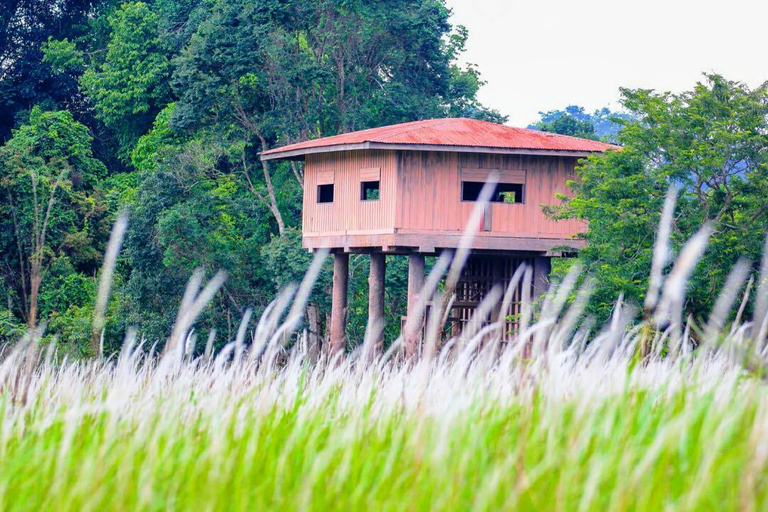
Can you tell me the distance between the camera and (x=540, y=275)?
19703 millimetres

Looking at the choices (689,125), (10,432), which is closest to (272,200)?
(689,125)

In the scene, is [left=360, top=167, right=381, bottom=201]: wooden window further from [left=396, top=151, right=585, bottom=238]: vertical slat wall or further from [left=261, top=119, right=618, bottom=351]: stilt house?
[left=396, top=151, right=585, bottom=238]: vertical slat wall

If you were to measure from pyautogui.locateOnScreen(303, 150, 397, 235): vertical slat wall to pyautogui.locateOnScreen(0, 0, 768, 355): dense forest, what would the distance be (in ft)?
8.93

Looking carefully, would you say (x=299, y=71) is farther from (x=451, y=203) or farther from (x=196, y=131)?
(x=451, y=203)

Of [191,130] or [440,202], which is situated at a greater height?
[191,130]

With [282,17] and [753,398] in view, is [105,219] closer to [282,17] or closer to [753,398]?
[282,17]

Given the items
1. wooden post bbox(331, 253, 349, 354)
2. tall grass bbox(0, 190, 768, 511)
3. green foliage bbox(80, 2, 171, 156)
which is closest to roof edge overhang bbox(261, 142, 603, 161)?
wooden post bbox(331, 253, 349, 354)

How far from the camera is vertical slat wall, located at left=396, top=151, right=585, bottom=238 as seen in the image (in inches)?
765

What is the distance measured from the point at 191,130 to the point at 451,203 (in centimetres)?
1075

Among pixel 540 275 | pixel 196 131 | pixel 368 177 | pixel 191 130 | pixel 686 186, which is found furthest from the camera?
pixel 196 131

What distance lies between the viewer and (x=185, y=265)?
1006 inches

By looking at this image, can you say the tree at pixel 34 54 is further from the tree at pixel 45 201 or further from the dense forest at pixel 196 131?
the tree at pixel 45 201

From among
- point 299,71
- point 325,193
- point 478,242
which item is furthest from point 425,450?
point 299,71

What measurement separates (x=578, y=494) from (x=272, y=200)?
79.3ft
